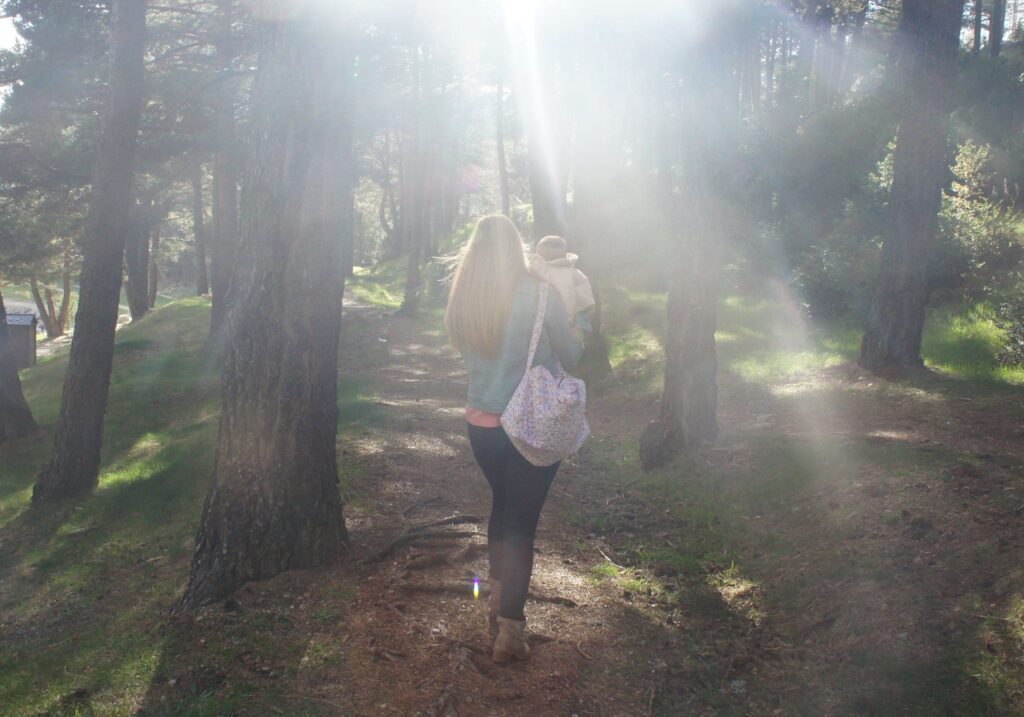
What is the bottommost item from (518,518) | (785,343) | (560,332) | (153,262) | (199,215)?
(785,343)

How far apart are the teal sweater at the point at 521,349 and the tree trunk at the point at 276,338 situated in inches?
60.5

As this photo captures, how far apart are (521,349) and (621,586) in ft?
7.69

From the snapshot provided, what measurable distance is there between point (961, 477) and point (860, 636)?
2.22m

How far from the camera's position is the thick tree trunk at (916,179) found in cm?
1102

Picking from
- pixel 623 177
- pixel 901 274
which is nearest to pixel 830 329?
pixel 901 274

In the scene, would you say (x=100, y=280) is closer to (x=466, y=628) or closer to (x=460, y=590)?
(x=460, y=590)

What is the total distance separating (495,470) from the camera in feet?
15.6

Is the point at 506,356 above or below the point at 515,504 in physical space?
above

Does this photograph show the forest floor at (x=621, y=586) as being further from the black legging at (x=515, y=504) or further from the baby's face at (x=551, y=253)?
the baby's face at (x=551, y=253)

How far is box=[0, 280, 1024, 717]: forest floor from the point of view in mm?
4551

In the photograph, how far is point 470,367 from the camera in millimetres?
4816

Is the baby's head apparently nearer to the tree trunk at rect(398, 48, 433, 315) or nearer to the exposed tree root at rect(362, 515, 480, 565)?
the exposed tree root at rect(362, 515, 480, 565)

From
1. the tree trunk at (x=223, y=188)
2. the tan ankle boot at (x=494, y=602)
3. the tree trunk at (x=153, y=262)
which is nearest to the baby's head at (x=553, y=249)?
the tan ankle boot at (x=494, y=602)

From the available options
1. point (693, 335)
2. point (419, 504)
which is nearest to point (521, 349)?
point (419, 504)
